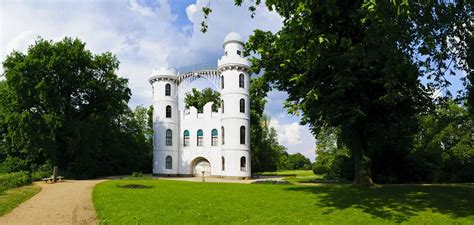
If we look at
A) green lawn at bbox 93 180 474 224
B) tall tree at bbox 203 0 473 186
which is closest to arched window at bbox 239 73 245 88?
tall tree at bbox 203 0 473 186

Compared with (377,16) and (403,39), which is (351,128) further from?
(377,16)

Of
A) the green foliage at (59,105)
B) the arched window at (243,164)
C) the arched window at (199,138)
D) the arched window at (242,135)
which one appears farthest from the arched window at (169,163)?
the arched window at (242,135)

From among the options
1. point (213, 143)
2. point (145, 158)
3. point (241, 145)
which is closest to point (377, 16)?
point (241, 145)

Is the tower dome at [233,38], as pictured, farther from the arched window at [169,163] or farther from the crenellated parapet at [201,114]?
the arched window at [169,163]

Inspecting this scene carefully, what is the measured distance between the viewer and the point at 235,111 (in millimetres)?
40188

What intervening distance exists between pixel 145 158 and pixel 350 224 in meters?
45.6

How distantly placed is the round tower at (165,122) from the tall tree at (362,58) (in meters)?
24.2

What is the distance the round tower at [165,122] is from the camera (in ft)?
149

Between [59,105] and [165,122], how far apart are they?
13.0 meters

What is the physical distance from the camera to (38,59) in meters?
34.3

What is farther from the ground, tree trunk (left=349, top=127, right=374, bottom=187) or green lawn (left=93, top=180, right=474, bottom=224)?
tree trunk (left=349, top=127, right=374, bottom=187)

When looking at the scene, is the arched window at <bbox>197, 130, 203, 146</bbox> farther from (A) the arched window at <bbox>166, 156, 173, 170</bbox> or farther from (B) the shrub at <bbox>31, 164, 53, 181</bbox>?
(B) the shrub at <bbox>31, 164, 53, 181</bbox>

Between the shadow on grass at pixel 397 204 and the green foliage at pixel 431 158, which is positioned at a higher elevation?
the green foliage at pixel 431 158

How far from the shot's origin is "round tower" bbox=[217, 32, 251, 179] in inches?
1558
